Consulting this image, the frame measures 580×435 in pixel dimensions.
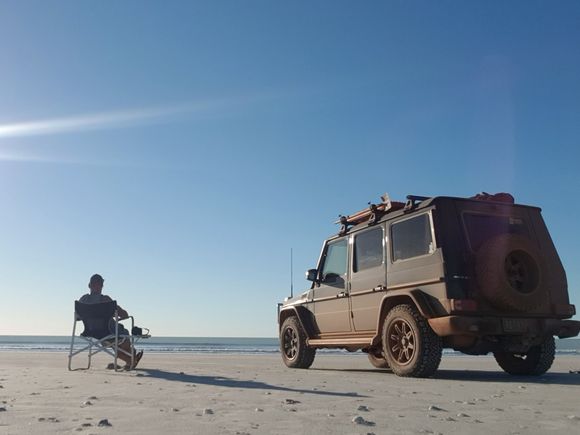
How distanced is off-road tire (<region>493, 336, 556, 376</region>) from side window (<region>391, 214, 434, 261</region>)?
74.8 inches

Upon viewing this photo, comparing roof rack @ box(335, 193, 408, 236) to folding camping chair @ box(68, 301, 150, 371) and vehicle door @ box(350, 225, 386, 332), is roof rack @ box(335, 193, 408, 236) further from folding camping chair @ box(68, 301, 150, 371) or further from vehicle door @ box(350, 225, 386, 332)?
folding camping chair @ box(68, 301, 150, 371)

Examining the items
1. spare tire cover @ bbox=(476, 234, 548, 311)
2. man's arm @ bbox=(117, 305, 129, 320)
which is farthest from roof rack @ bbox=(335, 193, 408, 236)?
man's arm @ bbox=(117, 305, 129, 320)

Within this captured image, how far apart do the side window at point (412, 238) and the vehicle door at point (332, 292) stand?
1368mm

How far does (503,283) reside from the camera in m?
6.40

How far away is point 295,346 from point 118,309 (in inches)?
119

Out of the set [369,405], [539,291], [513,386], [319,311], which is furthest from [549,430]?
[319,311]

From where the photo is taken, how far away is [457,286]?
6.41m

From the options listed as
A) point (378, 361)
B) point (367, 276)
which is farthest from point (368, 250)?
point (378, 361)

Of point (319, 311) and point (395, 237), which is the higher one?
point (395, 237)

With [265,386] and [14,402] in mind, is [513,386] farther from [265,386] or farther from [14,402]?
[14,402]

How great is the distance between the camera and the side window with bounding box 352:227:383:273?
309 inches

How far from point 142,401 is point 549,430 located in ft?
9.39

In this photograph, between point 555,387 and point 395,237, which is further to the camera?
point 395,237

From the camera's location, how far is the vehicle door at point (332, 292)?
852 centimetres
